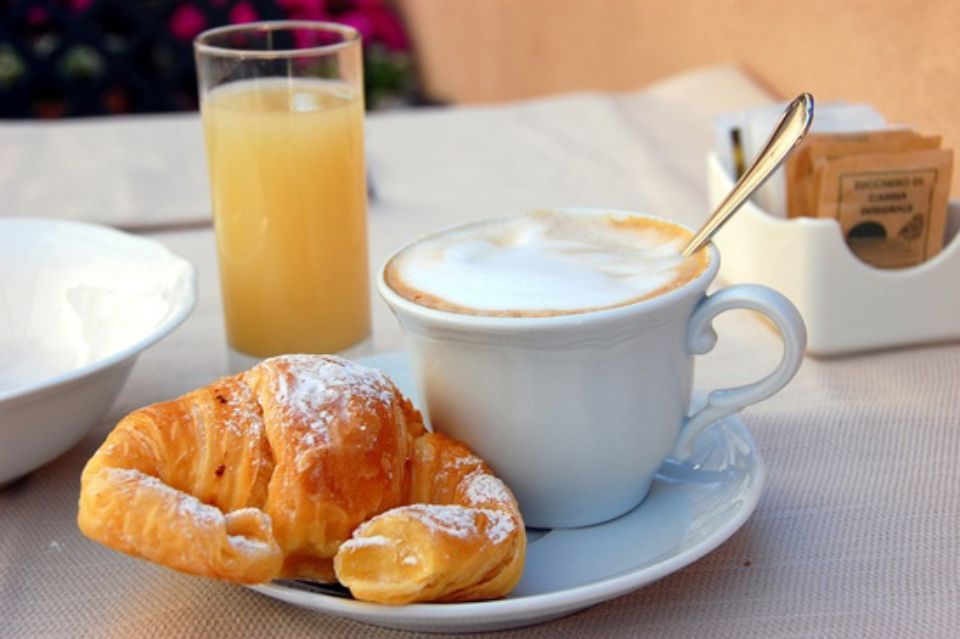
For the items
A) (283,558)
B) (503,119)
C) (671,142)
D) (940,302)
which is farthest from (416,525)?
(503,119)

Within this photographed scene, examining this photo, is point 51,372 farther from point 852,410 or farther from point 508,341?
point 852,410

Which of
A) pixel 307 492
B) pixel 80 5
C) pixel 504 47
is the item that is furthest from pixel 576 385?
pixel 80 5

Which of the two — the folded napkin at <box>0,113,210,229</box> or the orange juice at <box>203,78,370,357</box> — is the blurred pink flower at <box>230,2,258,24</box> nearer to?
the folded napkin at <box>0,113,210,229</box>

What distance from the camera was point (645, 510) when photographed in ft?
2.19

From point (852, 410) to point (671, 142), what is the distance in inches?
28.3

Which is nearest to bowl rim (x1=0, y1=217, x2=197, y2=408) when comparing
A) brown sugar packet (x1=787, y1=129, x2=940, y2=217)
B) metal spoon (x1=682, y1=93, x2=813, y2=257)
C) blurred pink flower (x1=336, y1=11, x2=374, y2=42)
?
metal spoon (x1=682, y1=93, x2=813, y2=257)

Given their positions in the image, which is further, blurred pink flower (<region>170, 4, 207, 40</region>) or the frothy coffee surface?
blurred pink flower (<region>170, 4, 207, 40</region>)

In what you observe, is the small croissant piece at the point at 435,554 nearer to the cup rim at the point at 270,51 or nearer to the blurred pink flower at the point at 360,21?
the cup rim at the point at 270,51

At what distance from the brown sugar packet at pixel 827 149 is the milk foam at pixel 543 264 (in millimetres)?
264

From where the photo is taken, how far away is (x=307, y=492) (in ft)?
1.85

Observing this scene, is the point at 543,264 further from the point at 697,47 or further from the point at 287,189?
the point at 697,47

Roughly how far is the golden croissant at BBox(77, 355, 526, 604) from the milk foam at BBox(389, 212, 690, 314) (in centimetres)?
8

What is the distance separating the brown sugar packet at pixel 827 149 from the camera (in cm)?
93

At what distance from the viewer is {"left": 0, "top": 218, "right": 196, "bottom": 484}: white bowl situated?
712 millimetres
